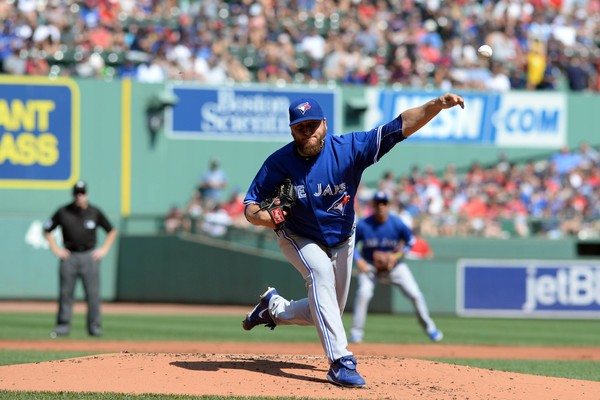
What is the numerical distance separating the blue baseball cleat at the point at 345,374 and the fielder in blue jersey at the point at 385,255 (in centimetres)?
612

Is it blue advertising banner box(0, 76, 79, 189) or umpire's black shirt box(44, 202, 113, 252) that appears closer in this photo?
umpire's black shirt box(44, 202, 113, 252)

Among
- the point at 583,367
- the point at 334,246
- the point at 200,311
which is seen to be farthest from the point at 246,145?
the point at 334,246

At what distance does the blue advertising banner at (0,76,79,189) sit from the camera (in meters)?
22.3

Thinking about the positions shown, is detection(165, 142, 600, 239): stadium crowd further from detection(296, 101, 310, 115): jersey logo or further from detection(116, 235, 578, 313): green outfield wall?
detection(296, 101, 310, 115): jersey logo

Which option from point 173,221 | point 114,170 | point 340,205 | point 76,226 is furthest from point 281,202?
point 114,170

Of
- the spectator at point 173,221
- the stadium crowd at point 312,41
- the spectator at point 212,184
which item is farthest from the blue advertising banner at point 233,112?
the spectator at point 173,221

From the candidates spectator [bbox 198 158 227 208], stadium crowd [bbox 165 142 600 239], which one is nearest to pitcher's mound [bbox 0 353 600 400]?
stadium crowd [bbox 165 142 600 239]

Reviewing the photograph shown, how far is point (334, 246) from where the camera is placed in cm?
762

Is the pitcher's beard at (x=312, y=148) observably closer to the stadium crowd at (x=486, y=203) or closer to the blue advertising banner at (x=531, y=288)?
the blue advertising banner at (x=531, y=288)

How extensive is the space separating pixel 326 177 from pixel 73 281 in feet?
23.1

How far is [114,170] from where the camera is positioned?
23.0 metres

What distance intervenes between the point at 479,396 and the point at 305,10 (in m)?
18.3

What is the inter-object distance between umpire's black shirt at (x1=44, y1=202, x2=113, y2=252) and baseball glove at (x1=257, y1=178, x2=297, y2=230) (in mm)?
6774

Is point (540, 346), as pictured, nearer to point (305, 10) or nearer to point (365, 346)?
point (365, 346)
